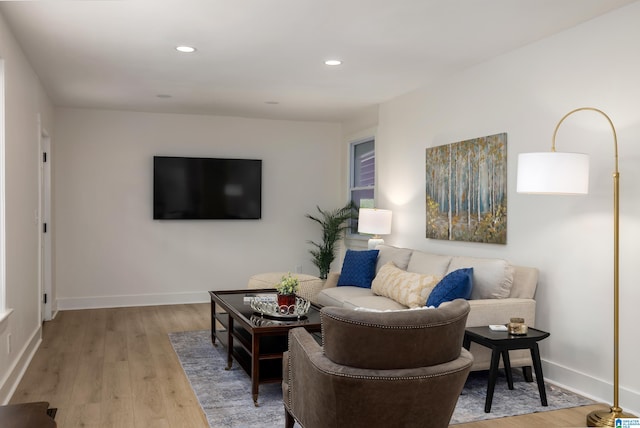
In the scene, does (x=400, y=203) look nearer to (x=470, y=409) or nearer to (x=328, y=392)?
(x=470, y=409)

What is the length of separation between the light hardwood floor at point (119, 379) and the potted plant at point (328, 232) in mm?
2004

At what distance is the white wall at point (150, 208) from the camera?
708 cm

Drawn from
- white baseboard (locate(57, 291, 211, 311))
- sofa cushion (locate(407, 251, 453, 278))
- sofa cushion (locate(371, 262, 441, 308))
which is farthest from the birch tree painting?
white baseboard (locate(57, 291, 211, 311))

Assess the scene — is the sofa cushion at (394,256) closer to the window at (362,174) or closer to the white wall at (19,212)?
the window at (362,174)

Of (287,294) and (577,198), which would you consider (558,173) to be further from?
(287,294)

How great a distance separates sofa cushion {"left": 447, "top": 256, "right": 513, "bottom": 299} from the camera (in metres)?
4.20

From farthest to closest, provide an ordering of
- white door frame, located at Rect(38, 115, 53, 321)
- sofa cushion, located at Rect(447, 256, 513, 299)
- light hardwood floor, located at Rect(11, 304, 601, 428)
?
white door frame, located at Rect(38, 115, 53, 321)
sofa cushion, located at Rect(447, 256, 513, 299)
light hardwood floor, located at Rect(11, 304, 601, 428)

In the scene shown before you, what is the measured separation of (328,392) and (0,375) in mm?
2336

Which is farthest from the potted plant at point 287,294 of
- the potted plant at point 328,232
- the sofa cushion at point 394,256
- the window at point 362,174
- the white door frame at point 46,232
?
the potted plant at point 328,232

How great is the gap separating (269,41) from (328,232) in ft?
12.7

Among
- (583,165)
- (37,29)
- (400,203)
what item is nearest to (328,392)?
(583,165)

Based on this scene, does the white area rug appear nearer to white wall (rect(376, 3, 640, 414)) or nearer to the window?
white wall (rect(376, 3, 640, 414))

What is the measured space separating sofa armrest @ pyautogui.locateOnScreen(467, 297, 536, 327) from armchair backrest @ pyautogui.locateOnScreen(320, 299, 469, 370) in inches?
64.3

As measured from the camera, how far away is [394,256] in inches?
220
